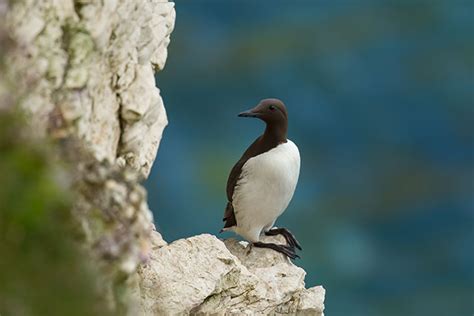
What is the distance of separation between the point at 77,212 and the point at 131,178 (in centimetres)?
48

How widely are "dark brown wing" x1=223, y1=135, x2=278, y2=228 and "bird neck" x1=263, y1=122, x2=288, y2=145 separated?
4 centimetres

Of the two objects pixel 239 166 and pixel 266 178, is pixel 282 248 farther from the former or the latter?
pixel 239 166

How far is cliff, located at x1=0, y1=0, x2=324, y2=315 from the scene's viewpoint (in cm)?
566

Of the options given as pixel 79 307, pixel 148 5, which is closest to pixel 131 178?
pixel 79 307

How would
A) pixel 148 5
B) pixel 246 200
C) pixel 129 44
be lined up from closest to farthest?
pixel 129 44 < pixel 148 5 < pixel 246 200

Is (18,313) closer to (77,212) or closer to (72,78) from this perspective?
(77,212)

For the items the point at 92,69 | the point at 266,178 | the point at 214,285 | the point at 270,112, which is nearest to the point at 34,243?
the point at 92,69

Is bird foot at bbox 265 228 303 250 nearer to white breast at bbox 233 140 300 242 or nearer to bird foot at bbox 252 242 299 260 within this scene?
bird foot at bbox 252 242 299 260

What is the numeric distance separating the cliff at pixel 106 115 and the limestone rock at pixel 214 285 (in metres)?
0.01

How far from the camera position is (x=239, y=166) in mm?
11078

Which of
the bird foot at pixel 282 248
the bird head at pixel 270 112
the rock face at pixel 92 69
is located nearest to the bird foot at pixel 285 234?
the bird foot at pixel 282 248

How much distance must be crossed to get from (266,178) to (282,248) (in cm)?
70

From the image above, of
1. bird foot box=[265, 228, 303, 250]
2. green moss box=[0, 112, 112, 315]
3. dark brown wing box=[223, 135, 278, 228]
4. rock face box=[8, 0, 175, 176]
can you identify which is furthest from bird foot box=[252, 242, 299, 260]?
green moss box=[0, 112, 112, 315]

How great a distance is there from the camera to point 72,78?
6.14m
